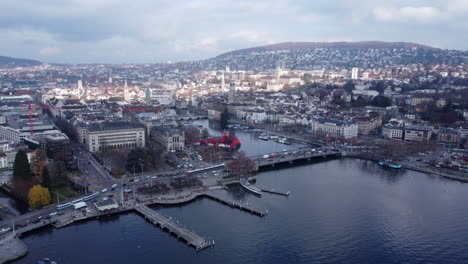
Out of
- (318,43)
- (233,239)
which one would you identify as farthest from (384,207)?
(318,43)

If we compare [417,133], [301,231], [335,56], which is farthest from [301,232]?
[335,56]

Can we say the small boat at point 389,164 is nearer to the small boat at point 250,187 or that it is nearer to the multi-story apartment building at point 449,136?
the multi-story apartment building at point 449,136

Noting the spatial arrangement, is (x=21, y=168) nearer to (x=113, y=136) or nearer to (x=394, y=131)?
(x=113, y=136)

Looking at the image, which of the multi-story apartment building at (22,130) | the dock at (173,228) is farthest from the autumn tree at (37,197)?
the multi-story apartment building at (22,130)

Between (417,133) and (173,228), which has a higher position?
(417,133)

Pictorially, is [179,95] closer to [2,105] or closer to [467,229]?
[2,105]

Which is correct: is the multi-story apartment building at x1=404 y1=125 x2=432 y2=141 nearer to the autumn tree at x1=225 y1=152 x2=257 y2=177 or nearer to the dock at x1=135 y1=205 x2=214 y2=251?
the autumn tree at x1=225 y1=152 x2=257 y2=177
